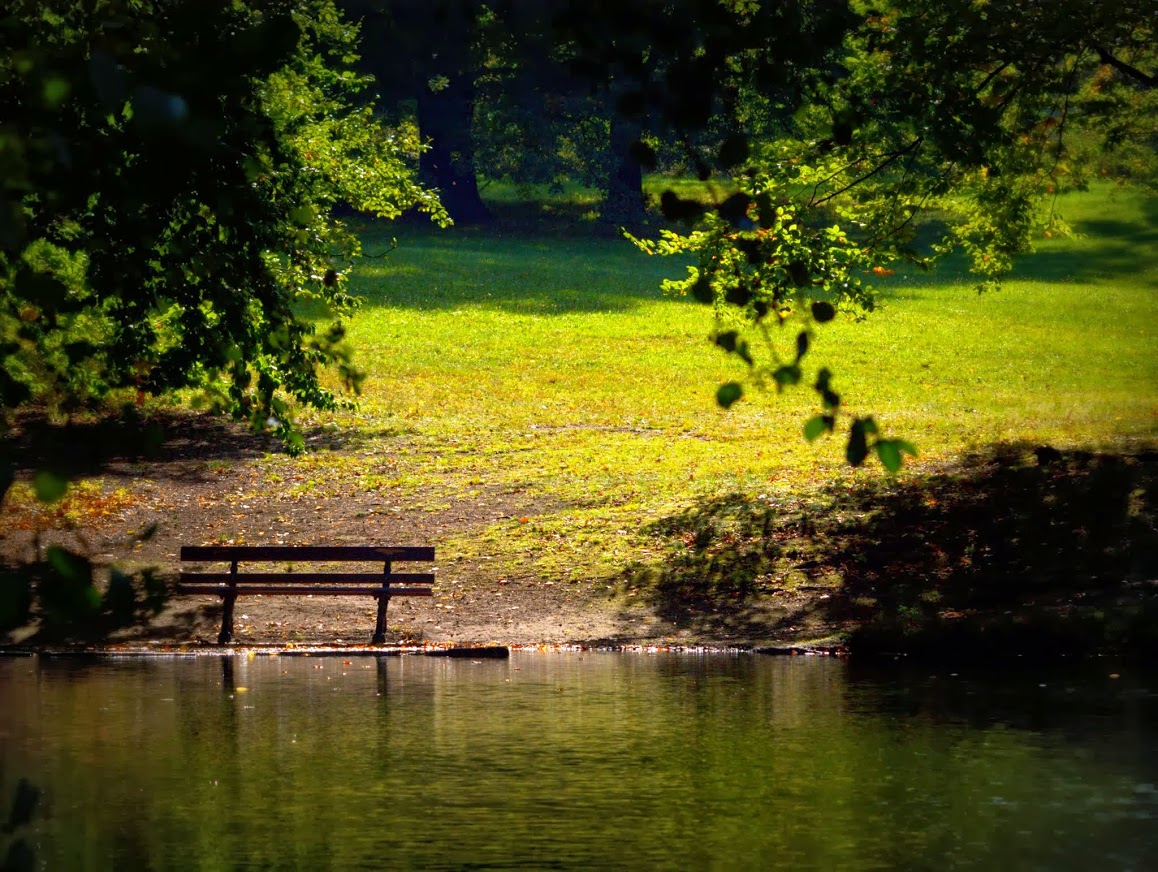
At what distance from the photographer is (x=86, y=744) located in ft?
37.8

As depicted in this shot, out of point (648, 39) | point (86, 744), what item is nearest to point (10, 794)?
point (86, 744)

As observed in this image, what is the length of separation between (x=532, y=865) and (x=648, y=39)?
13.7ft

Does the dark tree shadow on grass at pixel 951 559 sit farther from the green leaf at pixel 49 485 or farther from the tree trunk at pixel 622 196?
the tree trunk at pixel 622 196

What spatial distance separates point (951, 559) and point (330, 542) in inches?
319

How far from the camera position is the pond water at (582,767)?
834 cm

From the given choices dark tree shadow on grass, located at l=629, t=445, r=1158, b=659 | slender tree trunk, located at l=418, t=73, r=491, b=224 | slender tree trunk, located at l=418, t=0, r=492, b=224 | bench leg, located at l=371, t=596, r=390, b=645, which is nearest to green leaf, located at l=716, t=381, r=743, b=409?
dark tree shadow on grass, located at l=629, t=445, r=1158, b=659

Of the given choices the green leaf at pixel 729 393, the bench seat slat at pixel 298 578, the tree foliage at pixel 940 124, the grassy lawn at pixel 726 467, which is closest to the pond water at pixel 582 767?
the bench seat slat at pixel 298 578

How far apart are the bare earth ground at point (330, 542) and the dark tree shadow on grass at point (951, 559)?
22.5 inches

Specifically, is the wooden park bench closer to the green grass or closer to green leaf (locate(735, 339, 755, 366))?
the green grass

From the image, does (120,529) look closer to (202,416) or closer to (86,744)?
(202,416)

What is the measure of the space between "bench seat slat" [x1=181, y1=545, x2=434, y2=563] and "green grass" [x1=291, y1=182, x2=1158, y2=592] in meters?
2.91

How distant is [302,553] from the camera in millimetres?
18219

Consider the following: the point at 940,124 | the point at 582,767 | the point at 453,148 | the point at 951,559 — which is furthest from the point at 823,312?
the point at 453,148

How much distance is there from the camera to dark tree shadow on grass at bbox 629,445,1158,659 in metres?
16.8
